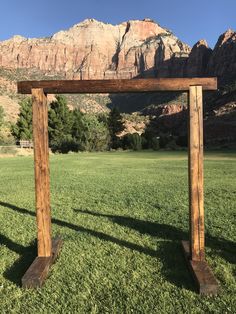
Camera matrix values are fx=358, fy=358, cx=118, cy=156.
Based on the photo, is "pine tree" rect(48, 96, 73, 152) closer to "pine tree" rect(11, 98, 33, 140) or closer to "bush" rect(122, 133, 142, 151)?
"pine tree" rect(11, 98, 33, 140)

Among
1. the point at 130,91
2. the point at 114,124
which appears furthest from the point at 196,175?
the point at 114,124

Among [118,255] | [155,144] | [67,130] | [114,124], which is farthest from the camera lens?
[114,124]

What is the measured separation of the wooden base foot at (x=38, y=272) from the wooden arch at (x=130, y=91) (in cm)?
1

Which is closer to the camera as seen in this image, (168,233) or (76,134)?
(168,233)

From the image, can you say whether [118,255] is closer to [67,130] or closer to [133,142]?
[133,142]

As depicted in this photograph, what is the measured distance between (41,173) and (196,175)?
2.22 m

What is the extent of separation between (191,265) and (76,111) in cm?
5465

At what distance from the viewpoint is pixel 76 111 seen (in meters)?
58.2

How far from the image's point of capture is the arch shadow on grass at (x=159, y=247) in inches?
188

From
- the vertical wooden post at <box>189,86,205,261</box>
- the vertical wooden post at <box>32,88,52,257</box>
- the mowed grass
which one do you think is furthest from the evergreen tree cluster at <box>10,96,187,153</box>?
the vertical wooden post at <box>189,86,205,261</box>

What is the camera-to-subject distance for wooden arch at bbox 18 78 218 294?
16.4 feet

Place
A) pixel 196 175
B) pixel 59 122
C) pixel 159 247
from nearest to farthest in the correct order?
→ pixel 196 175
pixel 159 247
pixel 59 122

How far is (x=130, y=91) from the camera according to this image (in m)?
5.14

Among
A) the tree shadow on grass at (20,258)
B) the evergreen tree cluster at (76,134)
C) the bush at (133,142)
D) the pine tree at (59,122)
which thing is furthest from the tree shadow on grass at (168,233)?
the bush at (133,142)
